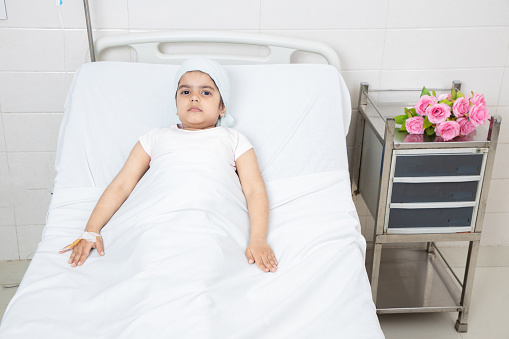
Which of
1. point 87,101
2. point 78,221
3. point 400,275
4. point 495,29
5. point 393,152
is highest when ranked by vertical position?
point 495,29

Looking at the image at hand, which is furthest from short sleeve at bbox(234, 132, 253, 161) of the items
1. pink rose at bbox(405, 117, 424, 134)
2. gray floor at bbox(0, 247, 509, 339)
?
gray floor at bbox(0, 247, 509, 339)

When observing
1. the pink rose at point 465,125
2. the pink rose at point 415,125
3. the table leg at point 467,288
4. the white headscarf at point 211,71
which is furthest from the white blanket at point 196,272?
the table leg at point 467,288

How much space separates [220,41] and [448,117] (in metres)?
0.95

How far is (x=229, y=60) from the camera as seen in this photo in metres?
2.26

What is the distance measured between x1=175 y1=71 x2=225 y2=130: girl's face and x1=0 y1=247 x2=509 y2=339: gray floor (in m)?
1.20

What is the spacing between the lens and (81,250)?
1532 millimetres

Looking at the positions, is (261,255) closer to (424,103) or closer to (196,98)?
(196,98)

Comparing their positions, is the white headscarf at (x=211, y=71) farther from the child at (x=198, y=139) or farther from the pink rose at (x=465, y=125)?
the pink rose at (x=465, y=125)

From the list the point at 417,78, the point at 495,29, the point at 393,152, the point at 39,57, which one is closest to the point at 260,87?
the point at 393,152

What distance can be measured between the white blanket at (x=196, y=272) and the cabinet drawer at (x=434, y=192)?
0.33m

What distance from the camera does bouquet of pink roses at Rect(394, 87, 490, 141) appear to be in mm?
1938

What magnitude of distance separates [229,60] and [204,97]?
482mm

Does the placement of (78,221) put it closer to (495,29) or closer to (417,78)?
(417,78)

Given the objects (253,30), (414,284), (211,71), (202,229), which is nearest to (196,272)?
(202,229)
